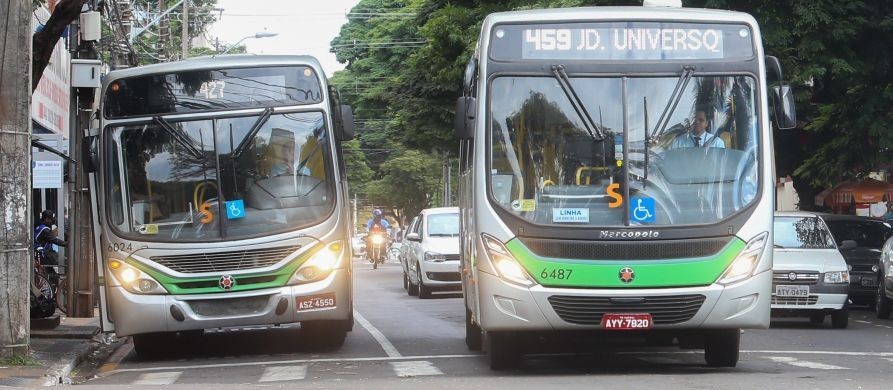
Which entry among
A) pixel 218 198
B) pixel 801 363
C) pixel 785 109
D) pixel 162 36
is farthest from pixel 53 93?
pixel 785 109

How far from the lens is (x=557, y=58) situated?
11.8 m

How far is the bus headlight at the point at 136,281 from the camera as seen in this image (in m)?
13.9

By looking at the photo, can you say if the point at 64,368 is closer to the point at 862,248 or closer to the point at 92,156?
the point at 92,156

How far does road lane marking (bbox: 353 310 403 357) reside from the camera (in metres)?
14.8

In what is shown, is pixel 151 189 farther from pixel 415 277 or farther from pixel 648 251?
pixel 415 277

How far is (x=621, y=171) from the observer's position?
453 inches

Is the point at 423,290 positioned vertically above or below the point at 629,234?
below

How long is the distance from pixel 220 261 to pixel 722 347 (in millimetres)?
4912

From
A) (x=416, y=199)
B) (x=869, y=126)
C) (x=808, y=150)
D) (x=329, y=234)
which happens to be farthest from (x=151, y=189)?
(x=416, y=199)

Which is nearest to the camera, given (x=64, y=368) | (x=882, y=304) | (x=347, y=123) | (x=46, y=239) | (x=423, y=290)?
(x=64, y=368)

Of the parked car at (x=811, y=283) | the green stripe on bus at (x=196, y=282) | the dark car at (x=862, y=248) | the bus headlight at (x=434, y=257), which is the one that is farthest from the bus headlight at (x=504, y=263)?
the bus headlight at (x=434, y=257)

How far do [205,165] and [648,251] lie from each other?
492 centimetres

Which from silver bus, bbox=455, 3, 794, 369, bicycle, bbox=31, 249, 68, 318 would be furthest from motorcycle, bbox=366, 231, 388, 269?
silver bus, bbox=455, 3, 794, 369

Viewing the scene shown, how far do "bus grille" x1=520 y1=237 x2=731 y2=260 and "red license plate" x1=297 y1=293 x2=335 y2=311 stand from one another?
11.0 ft
